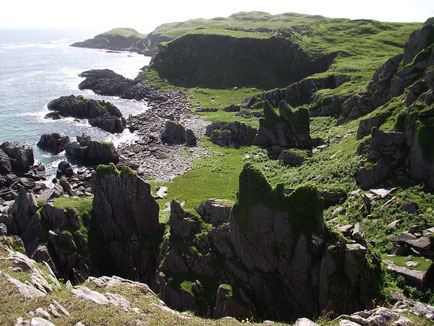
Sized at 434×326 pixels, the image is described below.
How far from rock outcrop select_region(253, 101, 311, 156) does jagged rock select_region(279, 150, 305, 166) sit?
238 inches

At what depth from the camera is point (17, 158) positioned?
6359 cm

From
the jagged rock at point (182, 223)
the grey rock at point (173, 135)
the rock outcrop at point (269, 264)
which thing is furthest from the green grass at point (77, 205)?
the grey rock at point (173, 135)

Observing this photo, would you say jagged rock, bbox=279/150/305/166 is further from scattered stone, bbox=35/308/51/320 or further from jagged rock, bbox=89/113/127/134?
jagged rock, bbox=89/113/127/134

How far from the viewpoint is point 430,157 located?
30.5m

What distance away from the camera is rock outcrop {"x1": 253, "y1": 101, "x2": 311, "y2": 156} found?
61.2 metres

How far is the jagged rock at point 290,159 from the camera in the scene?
54281 mm

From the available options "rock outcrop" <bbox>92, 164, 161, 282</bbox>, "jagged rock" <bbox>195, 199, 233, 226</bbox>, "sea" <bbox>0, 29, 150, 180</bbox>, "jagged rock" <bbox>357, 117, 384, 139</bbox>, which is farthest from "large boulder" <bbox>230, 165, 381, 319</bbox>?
"sea" <bbox>0, 29, 150, 180</bbox>

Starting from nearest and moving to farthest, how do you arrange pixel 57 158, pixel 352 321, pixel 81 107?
pixel 352 321, pixel 57 158, pixel 81 107

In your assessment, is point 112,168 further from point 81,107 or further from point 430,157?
point 81,107

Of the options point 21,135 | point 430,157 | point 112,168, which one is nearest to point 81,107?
point 21,135

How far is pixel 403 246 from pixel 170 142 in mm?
60681

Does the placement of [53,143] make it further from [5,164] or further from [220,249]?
[220,249]

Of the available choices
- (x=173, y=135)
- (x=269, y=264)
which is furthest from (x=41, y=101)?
(x=269, y=264)

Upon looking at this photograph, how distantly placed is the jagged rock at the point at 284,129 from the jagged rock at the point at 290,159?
6085 mm
